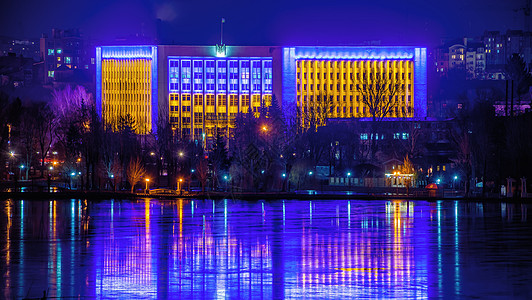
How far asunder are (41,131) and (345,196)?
49181 millimetres

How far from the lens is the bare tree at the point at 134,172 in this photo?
74.8 meters

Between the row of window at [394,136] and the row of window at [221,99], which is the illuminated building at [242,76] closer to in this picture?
the row of window at [221,99]

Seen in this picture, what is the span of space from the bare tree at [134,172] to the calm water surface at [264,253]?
59.7ft

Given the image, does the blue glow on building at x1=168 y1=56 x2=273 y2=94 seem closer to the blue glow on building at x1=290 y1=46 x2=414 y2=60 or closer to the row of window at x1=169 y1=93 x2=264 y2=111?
the row of window at x1=169 y1=93 x2=264 y2=111

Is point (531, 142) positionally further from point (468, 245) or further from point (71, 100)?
point (71, 100)

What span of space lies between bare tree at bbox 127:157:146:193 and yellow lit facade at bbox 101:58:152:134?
7585 cm

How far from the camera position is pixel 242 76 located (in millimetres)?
157375

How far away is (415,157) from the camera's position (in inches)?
3733

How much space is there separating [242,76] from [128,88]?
69.5 feet

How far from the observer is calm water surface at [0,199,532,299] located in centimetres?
2736

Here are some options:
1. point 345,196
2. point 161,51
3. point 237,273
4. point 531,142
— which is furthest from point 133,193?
point 161,51

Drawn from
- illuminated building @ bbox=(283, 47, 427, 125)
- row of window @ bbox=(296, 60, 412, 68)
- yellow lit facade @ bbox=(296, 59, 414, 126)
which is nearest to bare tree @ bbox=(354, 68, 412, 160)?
yellow lit facade @ bbox=(296, 59, 414, 126)

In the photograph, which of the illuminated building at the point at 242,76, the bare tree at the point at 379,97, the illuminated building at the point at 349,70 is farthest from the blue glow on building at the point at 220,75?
the bare tree at the point at 379,97

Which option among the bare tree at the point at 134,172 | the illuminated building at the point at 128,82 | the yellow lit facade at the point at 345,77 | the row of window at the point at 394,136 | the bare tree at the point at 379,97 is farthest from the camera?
the yellow lit facade at the point at 345,77
